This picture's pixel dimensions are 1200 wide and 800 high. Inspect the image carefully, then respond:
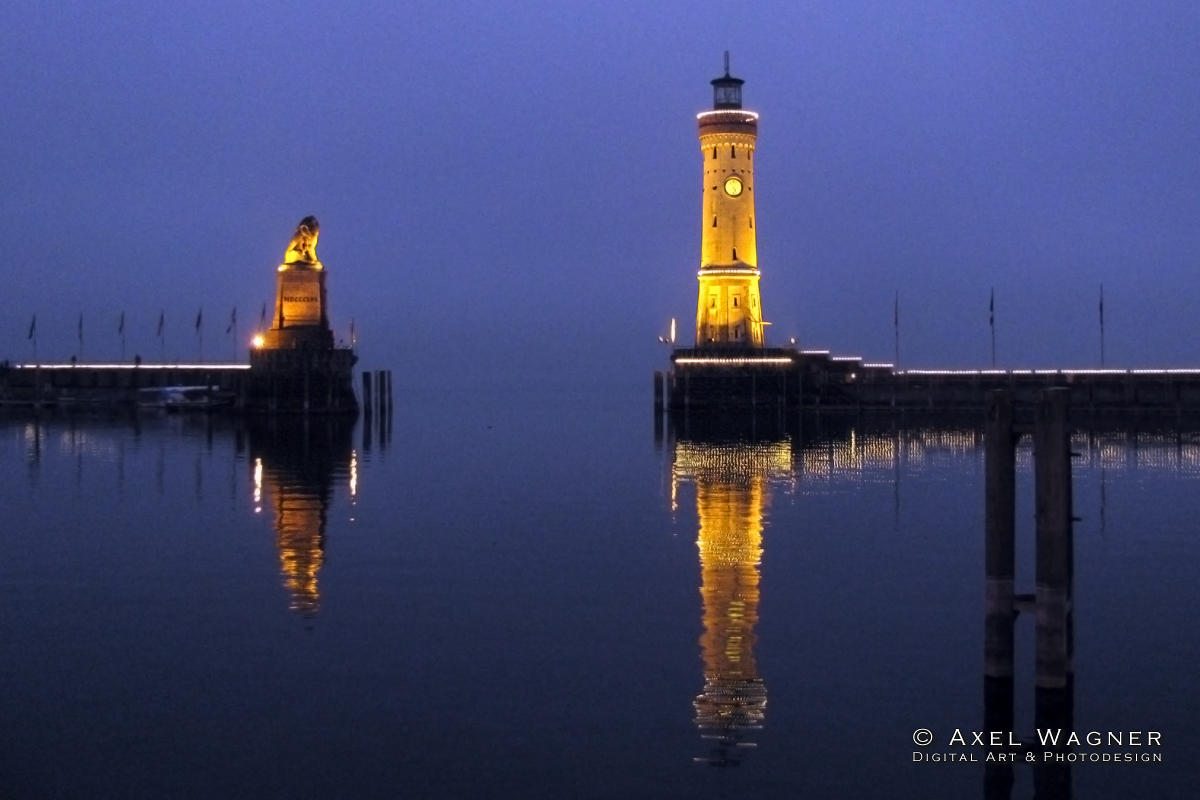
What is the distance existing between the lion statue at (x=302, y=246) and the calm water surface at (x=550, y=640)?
157ft

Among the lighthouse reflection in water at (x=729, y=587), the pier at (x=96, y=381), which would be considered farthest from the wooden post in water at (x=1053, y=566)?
the pier at (x=96, y=381)

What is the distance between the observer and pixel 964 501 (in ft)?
125

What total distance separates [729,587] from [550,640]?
487 centimetres

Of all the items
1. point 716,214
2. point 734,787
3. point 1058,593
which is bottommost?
point 734,787

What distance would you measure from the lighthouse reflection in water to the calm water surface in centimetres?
7

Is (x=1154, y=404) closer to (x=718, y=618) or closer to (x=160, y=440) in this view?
(x=160, y=440)

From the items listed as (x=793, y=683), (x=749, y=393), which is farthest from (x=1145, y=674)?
(x=749, y=393)

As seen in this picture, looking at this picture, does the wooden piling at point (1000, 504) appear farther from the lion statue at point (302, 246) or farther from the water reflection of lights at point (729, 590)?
the lion statue at point (302, 246)

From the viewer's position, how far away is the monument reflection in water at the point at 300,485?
25.3 m

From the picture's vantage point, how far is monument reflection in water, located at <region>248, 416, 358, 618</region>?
82.9 feet

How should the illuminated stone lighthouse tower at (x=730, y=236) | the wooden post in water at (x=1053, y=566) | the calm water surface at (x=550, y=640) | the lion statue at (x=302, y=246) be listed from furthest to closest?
1. the illuminated stone lighthouse tower at (x=730, y=236)
2. the lion statue at (x=302, y=246)
3. the wooden post in water at (x=1053, y=566)
4. the calm water surface at (x=550, y=640)

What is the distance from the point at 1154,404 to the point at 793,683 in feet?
275

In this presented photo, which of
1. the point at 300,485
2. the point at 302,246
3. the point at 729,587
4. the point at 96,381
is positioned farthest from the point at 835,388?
the point at 729,587

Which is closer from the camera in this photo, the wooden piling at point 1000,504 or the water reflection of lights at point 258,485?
the wooden piling at point 1000,504
